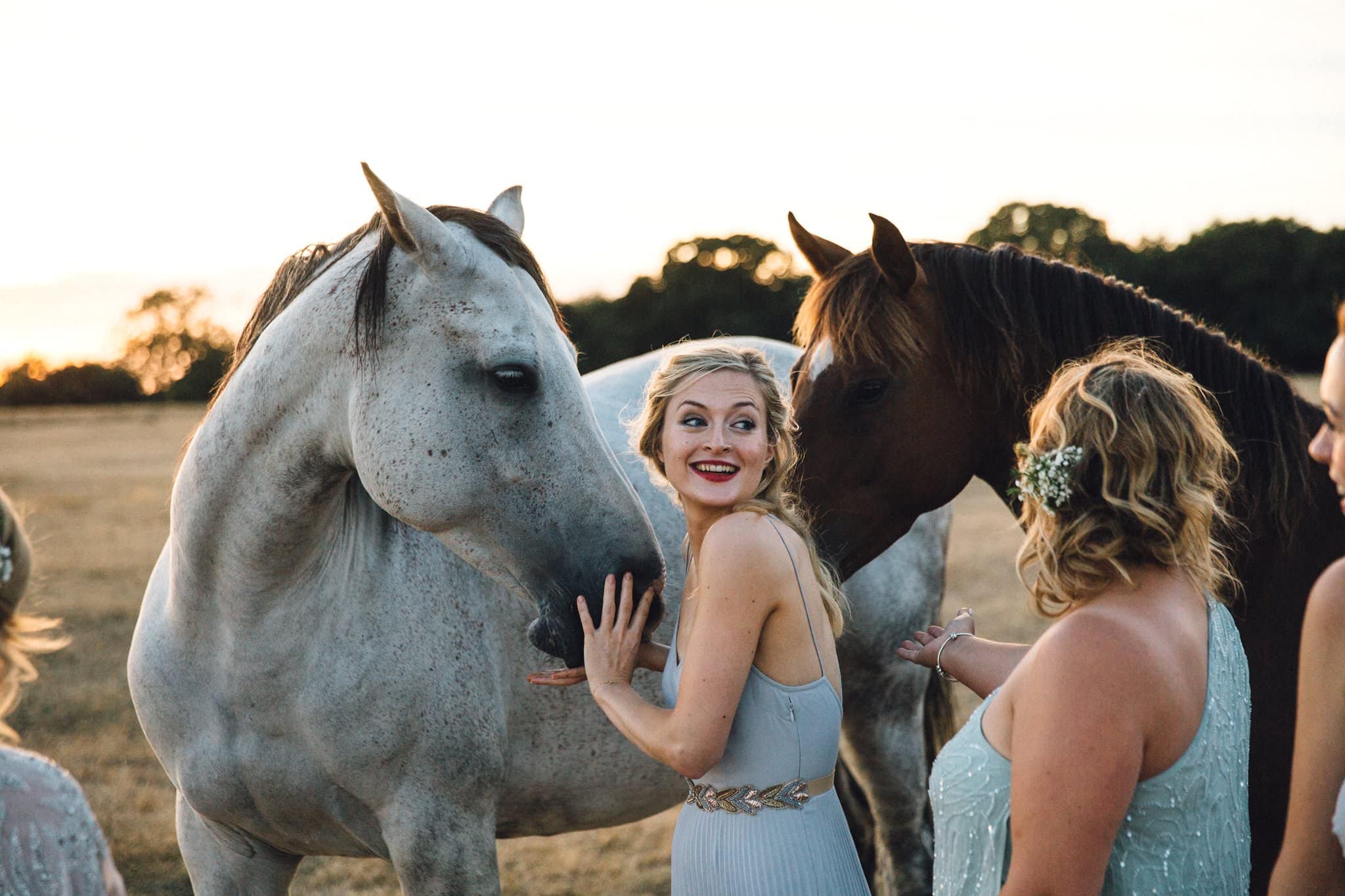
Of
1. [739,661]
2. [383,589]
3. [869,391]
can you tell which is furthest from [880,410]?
[383,589]

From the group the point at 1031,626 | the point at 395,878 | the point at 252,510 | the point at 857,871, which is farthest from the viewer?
the point at 1031,626

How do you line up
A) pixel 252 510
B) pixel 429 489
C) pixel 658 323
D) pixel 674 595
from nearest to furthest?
1. pixel 429 489
2. pixel 252 510
3. pixel 674 595
4. pixel 658 323

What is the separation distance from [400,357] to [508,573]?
1.80 feet

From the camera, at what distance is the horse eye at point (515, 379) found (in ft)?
7.43

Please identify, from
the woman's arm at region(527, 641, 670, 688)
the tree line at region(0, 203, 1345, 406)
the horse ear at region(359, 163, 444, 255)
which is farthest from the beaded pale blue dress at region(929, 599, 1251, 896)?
the tree line at region(0, 203, 1345, 406)

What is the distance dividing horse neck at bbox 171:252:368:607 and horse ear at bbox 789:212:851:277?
4.72 feet

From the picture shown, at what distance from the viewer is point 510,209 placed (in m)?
A: 2.94

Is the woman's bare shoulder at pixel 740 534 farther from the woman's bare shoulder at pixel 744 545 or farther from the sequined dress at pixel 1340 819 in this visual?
the sequined dress at pixel 1340 819

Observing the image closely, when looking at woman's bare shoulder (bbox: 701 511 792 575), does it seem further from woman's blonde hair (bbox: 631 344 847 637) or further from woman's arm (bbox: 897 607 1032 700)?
woman's arm (bbox: 897 607 1032 700)

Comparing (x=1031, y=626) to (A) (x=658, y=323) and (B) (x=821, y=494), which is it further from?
(A) (x=658, y=323)

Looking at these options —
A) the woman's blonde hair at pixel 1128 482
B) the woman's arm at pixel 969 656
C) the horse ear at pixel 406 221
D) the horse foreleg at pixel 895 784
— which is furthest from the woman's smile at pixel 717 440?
the horse foreleg at pixel 895 784

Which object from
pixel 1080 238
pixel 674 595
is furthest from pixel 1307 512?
pixel 1080 238

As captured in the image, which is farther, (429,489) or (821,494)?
(821,494)

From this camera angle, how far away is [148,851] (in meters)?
5.16
